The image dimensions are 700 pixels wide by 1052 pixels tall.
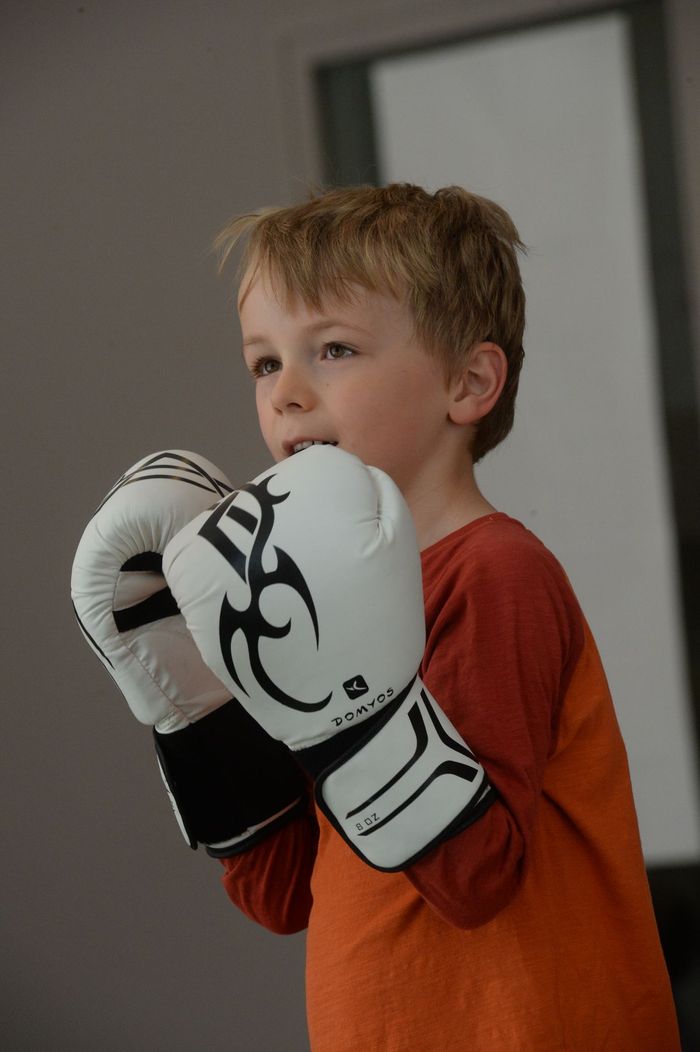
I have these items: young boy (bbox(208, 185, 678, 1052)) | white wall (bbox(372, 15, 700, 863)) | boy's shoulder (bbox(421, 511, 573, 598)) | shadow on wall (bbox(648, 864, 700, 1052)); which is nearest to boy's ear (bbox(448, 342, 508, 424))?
young boy (bbox(208, 185, 678, 1052))

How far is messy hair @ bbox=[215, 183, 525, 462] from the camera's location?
92 cm

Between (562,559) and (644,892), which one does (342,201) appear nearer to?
(644,892)

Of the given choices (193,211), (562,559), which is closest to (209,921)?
(562,559)

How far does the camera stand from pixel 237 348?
183 cm

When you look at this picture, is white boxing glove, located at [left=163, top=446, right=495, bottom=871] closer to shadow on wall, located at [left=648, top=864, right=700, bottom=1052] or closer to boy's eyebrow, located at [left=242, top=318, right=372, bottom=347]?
boy's eyebrow, located at [left=242, top=318, right=372, bottom=347]

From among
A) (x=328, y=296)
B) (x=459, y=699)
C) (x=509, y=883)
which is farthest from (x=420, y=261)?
(x=509, y=883)

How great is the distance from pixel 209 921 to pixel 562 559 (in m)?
0.77

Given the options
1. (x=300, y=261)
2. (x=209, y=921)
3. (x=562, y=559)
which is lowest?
(x=209, y=921)

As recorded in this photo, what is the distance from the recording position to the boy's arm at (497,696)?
721 millimetres

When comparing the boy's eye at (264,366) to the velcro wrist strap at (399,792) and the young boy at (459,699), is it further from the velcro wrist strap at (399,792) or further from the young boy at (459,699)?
the velcro wrist strap at (399,792)

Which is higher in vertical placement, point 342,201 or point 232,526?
point 342,201

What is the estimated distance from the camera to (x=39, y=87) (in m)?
1.85

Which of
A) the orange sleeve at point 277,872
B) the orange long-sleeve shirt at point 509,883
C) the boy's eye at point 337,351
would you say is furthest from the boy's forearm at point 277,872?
the boy's eye at point 337,351

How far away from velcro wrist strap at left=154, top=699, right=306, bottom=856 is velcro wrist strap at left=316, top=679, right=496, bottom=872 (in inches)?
9.7
